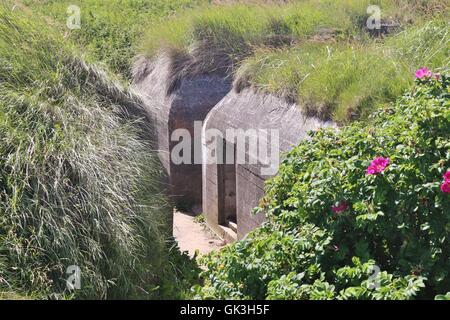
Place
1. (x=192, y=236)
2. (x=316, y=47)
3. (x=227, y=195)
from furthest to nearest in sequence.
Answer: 1. (x=227, y=195)
2. (x=192, y=236)
3. (x=316, y=47)

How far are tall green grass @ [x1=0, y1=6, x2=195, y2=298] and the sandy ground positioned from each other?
247 centimetres

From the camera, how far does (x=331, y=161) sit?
4945mm

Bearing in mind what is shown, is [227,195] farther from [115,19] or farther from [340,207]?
[340,207]

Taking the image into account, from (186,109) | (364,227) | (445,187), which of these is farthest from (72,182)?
(186,109)

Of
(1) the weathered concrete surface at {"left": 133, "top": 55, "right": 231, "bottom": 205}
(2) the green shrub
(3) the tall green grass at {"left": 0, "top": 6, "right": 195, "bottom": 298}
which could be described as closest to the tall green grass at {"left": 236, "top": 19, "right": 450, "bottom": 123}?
(1) the weathered concrete surface at {"left": 133, "top": 55, "right": 231, "bottom": 205}

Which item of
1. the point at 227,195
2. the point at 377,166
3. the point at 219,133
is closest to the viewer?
the point at 377,166

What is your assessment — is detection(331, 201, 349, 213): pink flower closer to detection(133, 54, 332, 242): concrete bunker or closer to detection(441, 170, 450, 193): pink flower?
detection(441, 170, 450, 193): pink flower

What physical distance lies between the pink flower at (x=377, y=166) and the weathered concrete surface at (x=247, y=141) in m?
2.91

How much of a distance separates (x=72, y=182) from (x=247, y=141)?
130 inches

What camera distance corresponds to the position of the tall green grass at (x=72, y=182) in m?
5.54

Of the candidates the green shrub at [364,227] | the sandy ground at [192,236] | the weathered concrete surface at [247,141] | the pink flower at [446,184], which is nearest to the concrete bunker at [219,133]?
the weathered concrete surface at [247,141]

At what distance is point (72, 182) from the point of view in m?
5.97

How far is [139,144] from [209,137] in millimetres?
3548

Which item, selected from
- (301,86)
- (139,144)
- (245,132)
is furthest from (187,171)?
(139,144)
